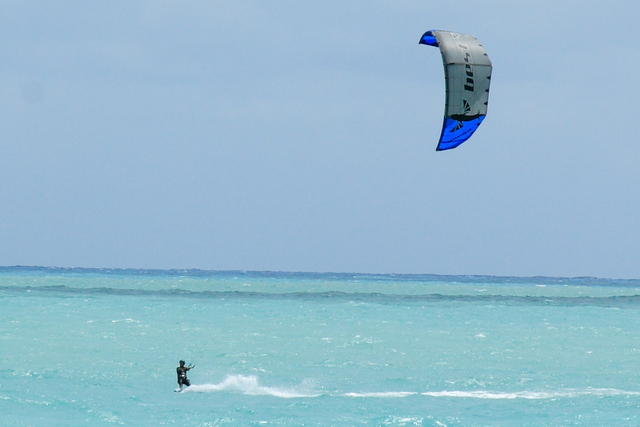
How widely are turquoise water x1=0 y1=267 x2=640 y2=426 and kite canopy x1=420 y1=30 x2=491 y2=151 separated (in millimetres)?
6756

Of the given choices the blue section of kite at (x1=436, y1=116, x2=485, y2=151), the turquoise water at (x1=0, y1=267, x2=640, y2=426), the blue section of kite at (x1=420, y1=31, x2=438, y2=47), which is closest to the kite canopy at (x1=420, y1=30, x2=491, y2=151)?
the blue section of kite at (x1=436, y1=116, x2=485, y2=151)

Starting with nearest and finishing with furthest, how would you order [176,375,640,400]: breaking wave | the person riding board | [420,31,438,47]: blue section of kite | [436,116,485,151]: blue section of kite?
[436,116,485,151]: blue section of kite → [420,31,438,47]: blue section of kite → the person riding board → [176,375,640,400]: breaking wave

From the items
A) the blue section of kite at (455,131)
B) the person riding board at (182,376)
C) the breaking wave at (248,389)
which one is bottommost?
the breaking wave at (248,389)

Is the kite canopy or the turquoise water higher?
the kite canopy

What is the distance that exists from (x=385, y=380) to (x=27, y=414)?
11.1 metres

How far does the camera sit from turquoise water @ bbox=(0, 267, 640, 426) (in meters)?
24.8

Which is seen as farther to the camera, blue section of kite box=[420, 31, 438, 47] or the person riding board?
the person riding board

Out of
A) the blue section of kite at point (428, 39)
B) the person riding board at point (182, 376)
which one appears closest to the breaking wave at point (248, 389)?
the person riding board at point (182, 376)

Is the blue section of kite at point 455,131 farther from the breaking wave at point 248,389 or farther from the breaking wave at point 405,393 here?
the breaking wave at point 248,389

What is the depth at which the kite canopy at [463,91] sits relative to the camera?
24125mm

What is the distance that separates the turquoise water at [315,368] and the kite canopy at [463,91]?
6756 mm

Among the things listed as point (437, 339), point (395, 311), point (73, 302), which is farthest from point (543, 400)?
point (73, 302)

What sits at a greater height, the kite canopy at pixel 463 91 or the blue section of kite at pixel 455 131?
the kite canopy at pixel 463 91

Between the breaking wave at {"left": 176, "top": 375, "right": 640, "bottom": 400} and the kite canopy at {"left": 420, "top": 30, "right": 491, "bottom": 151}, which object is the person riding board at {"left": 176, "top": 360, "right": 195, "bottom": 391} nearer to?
the breaking wave at {"left": 176, "top": 375, "right": 640, "bottom": 400}
